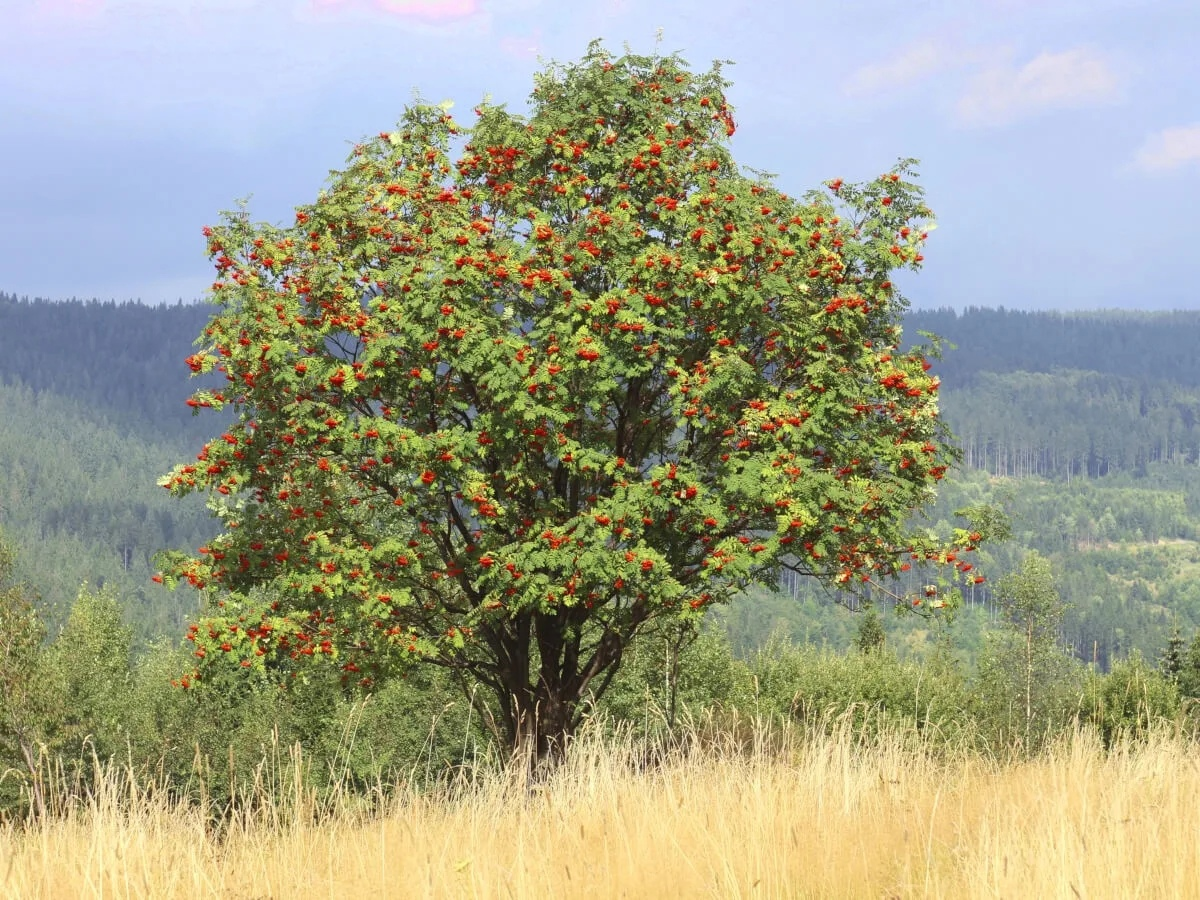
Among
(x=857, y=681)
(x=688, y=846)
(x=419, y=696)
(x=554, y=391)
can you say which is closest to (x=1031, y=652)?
(x=857, y=681)

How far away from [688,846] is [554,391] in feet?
28.1

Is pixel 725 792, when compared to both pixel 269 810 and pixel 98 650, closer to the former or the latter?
pixel 269 810

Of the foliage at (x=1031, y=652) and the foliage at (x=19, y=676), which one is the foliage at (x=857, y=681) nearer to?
the foliage at (x=1031, y=652)

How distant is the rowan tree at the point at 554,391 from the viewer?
15266mm

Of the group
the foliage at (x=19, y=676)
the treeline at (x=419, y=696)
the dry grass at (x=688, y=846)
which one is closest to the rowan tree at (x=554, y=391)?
the dry grass at (x=688, y=846)

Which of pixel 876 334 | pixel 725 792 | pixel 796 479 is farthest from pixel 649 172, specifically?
pixel 725 792

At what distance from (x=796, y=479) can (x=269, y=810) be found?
8.45m

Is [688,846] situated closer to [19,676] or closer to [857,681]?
[19,676]

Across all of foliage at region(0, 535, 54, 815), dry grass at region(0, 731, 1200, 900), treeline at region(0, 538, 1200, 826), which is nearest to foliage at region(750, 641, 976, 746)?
treeline at region(0, 538, 1200, 826)

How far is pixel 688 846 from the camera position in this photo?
7430 millimetres

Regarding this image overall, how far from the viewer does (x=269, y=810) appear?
8336mm

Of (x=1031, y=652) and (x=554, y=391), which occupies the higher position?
(x=554, y=391)

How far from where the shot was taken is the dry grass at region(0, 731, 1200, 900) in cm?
637

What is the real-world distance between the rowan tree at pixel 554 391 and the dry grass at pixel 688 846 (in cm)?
580
